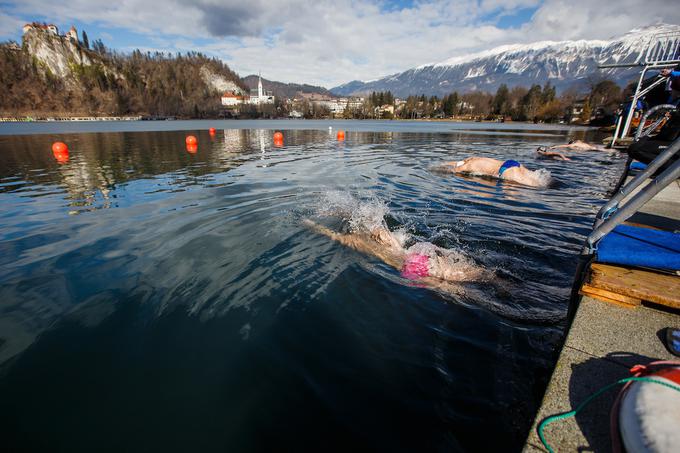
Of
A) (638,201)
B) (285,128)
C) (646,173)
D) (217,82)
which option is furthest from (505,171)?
(217,82)

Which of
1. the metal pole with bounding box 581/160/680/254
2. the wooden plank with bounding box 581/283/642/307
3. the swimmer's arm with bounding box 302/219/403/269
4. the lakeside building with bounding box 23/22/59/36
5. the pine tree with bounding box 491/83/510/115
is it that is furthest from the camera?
the lakeside building with bounding box 23/22/59/36

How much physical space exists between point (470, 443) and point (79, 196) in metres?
11.0

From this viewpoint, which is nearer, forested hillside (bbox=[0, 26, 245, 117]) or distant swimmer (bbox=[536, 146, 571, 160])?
distant swimmer (bbox=[536, 146, 571, 160])

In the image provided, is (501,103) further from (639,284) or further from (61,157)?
(639,284)

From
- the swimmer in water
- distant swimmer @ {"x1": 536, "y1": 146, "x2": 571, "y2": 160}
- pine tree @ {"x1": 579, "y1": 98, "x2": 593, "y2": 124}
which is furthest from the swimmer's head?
pine tree @ {"x1": 579, "y1": 98, "x2": 593, "y2": 124}

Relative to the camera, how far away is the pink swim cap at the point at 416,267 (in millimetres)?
4453

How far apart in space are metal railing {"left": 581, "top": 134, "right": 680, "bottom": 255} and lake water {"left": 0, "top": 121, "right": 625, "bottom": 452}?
1.16 metres

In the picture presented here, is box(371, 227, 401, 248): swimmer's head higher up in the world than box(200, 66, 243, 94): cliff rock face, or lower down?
lower down

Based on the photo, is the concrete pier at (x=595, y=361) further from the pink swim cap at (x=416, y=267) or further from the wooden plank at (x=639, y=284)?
the pink swim cap at (x=416, y=267)

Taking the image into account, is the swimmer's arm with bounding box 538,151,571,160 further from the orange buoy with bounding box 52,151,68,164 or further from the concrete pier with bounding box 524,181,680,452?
the orange buoy with bounding box 52,151,68,164

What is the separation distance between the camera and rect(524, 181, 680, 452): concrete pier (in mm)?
1562

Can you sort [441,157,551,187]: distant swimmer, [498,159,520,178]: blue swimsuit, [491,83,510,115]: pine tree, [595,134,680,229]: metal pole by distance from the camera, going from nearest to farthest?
1. [595,134,680,229]: metal pole
2. [441,157,551,187]: distant swimmer
3. [498,159,520,178]: blue swimsuit
4. [491,83,510,115]: pine tree

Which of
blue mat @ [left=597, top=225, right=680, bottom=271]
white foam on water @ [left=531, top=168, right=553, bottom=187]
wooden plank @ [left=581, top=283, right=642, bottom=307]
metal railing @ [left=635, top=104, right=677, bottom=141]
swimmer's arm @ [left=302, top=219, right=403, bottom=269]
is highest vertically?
metal railing @ [left=635, top=104, right=677, bottom=141]

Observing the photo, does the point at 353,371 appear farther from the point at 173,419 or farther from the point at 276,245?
the point at 276,245
